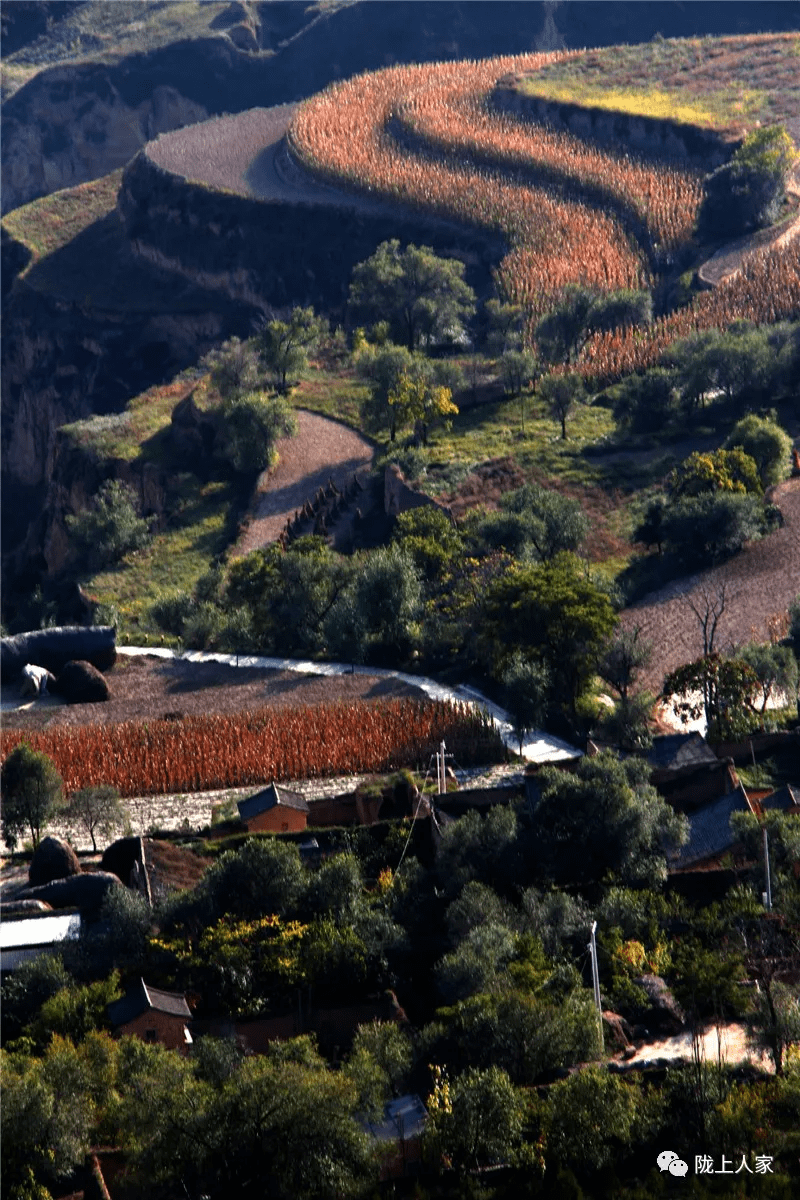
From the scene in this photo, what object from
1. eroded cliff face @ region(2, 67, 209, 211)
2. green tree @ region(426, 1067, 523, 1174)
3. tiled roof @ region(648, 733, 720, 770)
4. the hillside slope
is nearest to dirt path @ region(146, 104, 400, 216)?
the hillside slope

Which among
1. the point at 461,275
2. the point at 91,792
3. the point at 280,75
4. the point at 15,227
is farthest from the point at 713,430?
the point at 280,75

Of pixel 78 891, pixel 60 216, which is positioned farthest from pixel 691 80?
pixel 78 891

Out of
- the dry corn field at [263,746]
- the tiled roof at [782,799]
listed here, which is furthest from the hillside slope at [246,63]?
the tiled roof at [782,799]

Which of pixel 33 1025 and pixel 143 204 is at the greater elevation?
pixel 33 1025

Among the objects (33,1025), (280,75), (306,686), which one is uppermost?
(33,1025)

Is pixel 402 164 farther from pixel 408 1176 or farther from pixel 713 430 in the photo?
pixel 408 1176

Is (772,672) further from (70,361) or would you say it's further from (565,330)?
(70,361)
